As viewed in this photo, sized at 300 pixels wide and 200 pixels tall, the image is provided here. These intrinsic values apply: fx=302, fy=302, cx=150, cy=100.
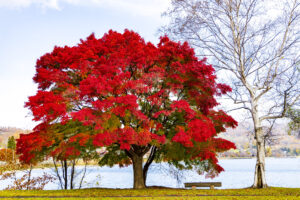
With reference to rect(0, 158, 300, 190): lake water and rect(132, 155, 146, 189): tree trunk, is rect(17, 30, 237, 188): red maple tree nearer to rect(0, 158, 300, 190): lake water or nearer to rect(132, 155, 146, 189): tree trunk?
rect(132, 155, 146, 189): tree trunk

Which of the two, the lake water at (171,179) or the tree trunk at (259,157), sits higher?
the tree trunk at (259,157)

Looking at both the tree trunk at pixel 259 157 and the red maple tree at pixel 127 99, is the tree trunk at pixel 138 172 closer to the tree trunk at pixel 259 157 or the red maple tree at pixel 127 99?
the red maple tree at pixel 127 99

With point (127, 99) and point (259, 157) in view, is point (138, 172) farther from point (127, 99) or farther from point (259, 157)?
point (259, 157)

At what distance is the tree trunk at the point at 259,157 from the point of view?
584 inches

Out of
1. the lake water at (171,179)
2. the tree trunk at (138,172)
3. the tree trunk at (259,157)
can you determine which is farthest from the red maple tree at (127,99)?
the lake water at (171,179)

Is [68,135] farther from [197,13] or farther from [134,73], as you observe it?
[197,13]

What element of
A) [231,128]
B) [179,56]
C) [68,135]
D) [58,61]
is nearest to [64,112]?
[68,135]

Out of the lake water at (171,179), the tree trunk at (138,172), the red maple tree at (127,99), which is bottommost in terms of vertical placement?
the lake water at (171,179)

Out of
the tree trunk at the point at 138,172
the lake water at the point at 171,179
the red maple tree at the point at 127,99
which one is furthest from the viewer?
the lake water at the point at 171,179

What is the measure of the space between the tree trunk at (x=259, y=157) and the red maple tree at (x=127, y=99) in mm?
1693

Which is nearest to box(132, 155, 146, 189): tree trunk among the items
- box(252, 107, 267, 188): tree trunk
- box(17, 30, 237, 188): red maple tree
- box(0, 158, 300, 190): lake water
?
box(17, 30, 237, 188): red maple tree

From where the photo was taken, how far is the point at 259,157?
1502 centimetres

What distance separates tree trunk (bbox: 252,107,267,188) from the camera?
1484cm

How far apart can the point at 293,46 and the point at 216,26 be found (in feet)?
13.1
